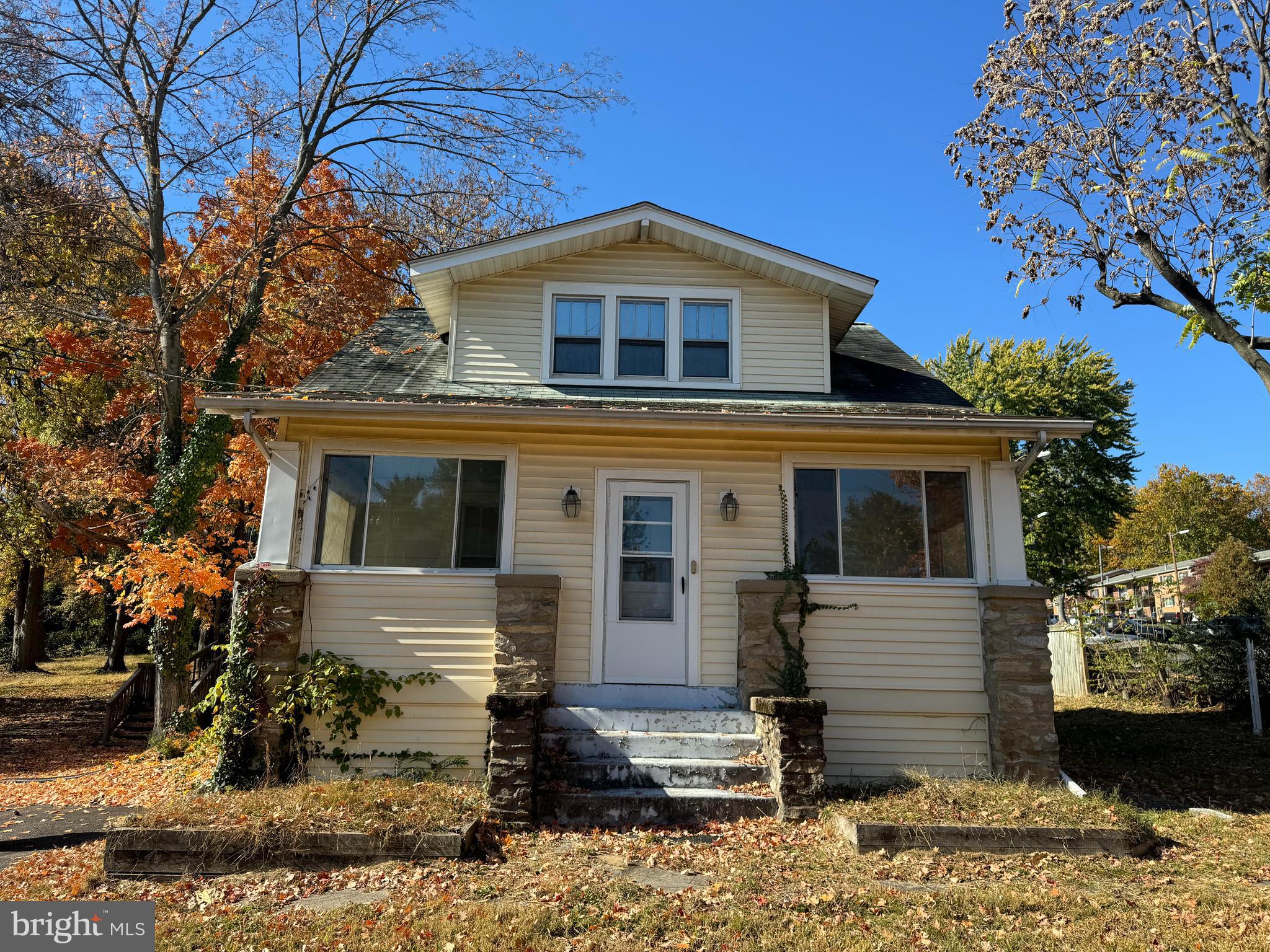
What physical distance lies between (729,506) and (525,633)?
237 centimetres

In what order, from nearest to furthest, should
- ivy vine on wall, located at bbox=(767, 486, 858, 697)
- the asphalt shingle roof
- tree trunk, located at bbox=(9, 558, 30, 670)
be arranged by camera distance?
ivy vine on wall, located at bbox=(767, 486, 858, 697) → the asphalt shingle roof → tree trunk, located at bbox=(9, 558, 30, 670)

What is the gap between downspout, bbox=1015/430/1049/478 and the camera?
766 cm

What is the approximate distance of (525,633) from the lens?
7.42 metres

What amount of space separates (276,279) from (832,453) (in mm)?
11548

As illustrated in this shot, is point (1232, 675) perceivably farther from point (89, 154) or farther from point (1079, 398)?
point (89, 154)

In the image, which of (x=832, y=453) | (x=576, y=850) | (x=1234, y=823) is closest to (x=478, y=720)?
(x=576, y=850)

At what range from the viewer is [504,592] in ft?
24.5

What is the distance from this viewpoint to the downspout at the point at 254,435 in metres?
7.54

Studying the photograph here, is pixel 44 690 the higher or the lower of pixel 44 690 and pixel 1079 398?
the lower

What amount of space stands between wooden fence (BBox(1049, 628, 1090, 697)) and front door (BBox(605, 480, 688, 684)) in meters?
10.5

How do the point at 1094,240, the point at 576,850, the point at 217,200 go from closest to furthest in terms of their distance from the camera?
1. the point at 576,850
2. the point at 1094,240
3. the point at 217,200

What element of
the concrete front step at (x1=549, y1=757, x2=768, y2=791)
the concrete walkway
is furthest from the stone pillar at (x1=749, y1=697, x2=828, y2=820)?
the concrete walkway

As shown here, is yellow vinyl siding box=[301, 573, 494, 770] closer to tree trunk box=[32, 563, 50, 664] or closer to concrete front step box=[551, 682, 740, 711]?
concrete front step box=[551, 682, 740, 711]
